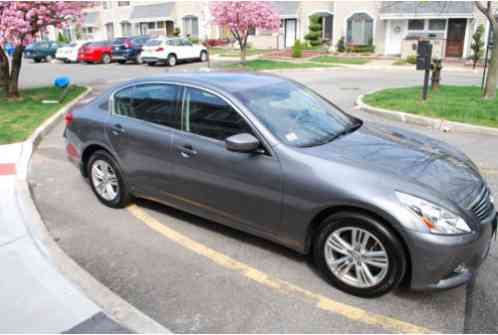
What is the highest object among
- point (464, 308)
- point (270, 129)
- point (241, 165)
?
point (270, 129)

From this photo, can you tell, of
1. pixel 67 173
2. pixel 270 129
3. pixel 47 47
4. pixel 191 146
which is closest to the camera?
pixel 270 129

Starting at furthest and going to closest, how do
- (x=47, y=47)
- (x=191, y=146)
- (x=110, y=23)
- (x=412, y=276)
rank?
(x=110, y=23)
(x=47, y=47)
(x=191, y=146)
(x=412, y=276)

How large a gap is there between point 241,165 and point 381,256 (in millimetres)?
1370

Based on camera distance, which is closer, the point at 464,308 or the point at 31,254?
the point at 464,308

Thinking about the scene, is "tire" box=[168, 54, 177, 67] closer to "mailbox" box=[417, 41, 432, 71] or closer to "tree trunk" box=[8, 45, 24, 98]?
"tree trunk" box=[8, 45, 24, 98]

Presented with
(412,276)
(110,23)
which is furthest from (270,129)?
(110,23)

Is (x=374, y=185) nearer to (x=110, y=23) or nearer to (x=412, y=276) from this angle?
(x=412, y=276)

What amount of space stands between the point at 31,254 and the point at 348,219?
2.88 m

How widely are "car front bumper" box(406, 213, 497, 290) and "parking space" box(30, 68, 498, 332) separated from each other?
28 centimetres

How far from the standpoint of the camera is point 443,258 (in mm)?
3076

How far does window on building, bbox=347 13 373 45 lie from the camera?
98.2 feet

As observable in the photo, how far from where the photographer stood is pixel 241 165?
385 cm

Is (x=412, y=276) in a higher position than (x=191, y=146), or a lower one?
lower

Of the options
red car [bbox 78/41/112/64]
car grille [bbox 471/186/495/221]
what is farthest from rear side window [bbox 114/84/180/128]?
red car [bbox 78/41/112/64]
